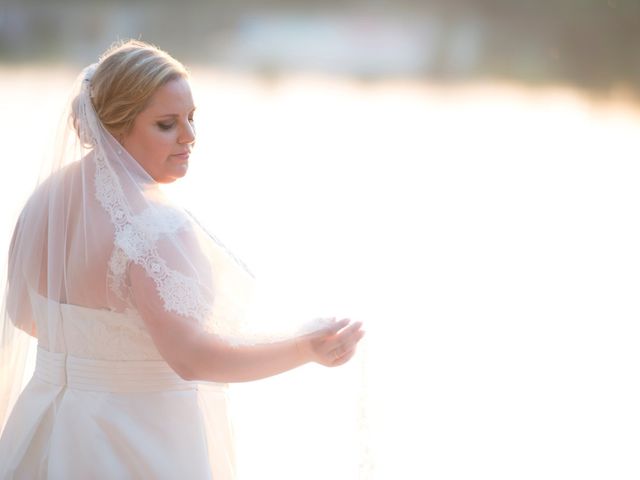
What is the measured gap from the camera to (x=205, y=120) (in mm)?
5504

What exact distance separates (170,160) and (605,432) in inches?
70.8

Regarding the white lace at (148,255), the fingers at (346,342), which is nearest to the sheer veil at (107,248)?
the white lace at (148,255)

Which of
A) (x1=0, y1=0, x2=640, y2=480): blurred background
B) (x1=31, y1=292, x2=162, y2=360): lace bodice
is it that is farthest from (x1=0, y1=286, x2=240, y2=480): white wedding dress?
(x1=0, y1=0, x2=640, y2=480): blurred background

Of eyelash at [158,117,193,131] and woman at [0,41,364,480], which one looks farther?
eyelash at [158,117,193,131]

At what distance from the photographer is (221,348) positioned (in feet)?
5.20

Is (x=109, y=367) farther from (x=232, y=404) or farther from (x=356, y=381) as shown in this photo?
(x=356, y=381)

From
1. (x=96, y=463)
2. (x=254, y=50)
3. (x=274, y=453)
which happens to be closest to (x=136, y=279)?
(x=96, y=463)

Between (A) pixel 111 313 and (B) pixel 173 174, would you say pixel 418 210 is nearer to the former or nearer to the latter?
(B) pixel 173 174

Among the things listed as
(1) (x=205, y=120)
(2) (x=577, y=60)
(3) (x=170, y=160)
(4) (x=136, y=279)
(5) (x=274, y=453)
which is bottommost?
(5) (x=274, y=453)

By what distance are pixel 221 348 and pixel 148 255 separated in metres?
0.18

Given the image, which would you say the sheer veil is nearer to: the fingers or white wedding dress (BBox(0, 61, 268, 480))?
white wedding dress (BBox(0, 61, 268, 480))

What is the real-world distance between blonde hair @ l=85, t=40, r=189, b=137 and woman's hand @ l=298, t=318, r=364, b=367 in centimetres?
45

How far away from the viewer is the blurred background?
90.0 inches

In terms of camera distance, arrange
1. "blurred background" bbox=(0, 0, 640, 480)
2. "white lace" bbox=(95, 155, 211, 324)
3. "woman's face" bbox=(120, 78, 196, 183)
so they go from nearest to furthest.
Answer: "white lace" bbox=(95, 155, 211, 324) → "woman's face" bbox=(120, 78, 196, 183) → "blurred background" bbox=(0, 0, 640, 480)
